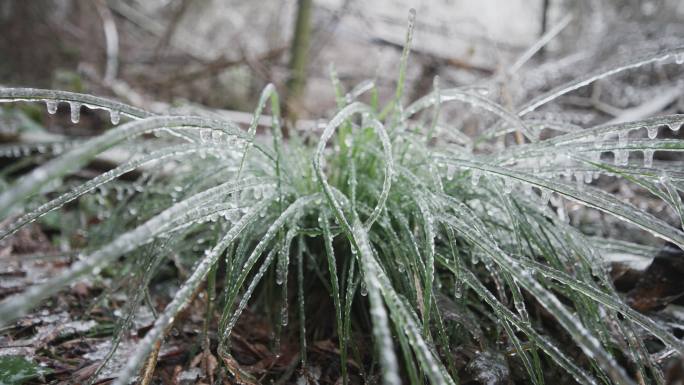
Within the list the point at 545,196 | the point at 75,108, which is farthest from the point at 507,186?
the point at 75,108

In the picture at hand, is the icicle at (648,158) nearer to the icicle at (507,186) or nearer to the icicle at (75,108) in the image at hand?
the icicle at (507,186)

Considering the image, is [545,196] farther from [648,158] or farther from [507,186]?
[648,158]

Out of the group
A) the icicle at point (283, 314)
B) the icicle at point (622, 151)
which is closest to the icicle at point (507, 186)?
the icicle at point (622, 151)

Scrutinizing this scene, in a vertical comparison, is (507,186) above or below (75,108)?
below

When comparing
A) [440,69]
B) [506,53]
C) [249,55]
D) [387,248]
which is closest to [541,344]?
[387,248]

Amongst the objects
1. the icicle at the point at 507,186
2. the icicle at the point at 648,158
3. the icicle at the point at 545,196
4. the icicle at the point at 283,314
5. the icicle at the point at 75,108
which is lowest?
the icicle at the point at 283,314

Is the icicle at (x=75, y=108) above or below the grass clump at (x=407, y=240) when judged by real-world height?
above

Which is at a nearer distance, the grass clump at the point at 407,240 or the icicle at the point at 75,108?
the grass clump at the point at 407,240

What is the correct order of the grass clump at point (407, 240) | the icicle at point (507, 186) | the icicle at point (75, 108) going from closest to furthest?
1. the grass clump at point (407, 240)
2. the icicle at point (75, 108)
3. the icicle at point (507, 186)

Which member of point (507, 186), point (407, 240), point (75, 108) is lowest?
point (407, 240)

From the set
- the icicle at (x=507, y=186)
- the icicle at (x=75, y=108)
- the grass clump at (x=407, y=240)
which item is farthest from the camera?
the icicle at (x=507, y=186)
